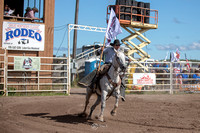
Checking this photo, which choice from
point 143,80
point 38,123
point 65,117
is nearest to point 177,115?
point 65,117

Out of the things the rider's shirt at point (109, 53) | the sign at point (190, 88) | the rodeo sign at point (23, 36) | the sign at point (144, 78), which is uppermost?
the rodeo sign at point (23, 36)

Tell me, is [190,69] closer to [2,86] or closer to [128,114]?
[128,114]

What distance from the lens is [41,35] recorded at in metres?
15.9

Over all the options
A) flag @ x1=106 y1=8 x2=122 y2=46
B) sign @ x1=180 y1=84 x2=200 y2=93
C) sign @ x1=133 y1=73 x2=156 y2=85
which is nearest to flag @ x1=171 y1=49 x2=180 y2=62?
sign @ x1=180 y1=84 x2=200 y2=93

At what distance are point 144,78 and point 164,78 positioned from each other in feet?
5.02

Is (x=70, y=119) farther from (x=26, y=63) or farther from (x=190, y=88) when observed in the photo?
(x=190, y=88)

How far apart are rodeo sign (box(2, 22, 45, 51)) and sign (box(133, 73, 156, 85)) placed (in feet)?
21.5

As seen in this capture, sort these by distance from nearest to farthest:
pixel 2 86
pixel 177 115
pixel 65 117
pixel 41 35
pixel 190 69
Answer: pixel 65 117
pixel 177 115
pixel 2 86
pixel 41 35
pixel 190 69

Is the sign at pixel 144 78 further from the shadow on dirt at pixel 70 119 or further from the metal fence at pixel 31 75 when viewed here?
the shadow on dirt at pixel 70 119

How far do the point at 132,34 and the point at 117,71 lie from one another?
13.6 m

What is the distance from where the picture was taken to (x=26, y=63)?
49.8 feet

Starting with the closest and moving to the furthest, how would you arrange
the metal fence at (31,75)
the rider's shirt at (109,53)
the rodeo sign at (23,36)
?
the rider's shirt at (109,53)
the metal fence at (31,75)
the rodeo sign at (23,36)

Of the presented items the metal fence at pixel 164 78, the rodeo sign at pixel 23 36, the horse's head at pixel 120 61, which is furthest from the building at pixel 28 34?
the horse's head at pixel 120 61

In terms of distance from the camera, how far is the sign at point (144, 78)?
682 inches
